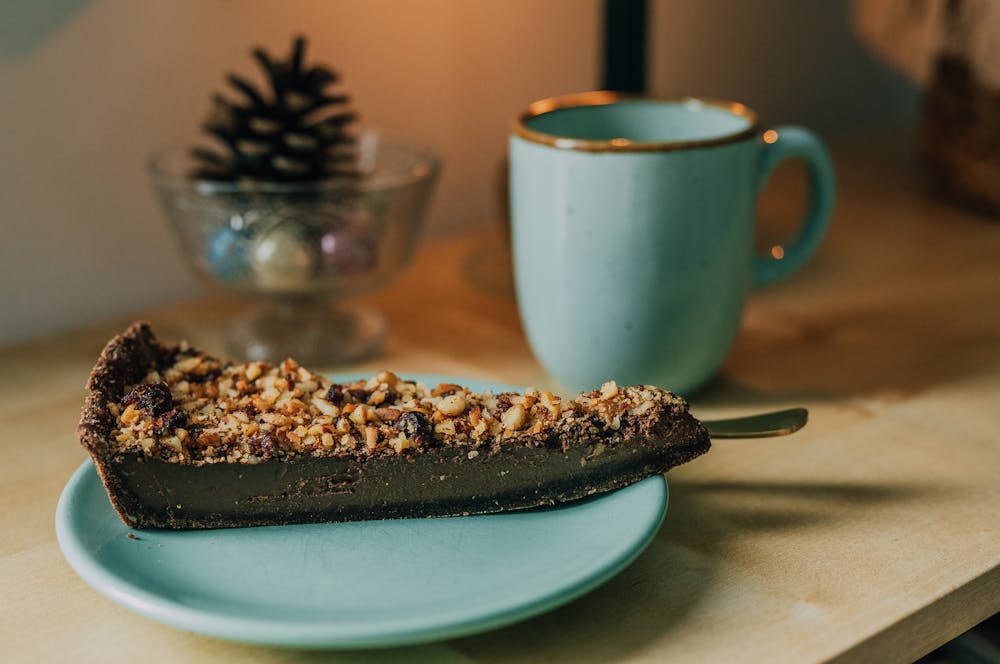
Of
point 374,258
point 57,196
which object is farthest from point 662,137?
point 57,196

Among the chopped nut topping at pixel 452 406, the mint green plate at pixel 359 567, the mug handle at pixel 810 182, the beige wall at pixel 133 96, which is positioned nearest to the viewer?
the mint green plate at pixel 359 567

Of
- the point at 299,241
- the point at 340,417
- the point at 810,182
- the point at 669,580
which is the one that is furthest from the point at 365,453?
the point at 810,182

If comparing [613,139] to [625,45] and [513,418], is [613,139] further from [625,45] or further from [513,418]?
[513,418]

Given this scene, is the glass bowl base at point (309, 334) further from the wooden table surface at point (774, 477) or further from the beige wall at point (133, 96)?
the beige wall at point (133, 96)

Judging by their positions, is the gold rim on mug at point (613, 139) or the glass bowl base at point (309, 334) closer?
the gold rim on mug at point (613, 139)

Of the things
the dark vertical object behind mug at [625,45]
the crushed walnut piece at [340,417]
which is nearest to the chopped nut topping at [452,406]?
the crushed walnut piece at [340,417]
